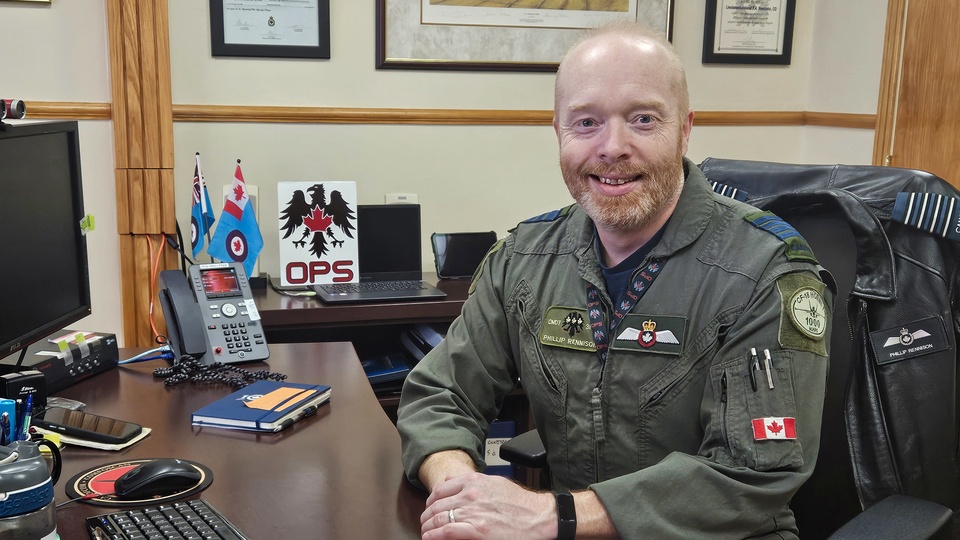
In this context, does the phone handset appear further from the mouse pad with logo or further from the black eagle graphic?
the black eagle graphic

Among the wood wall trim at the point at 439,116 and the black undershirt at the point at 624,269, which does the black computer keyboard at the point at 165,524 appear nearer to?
the black undershirt at the point at 624,269

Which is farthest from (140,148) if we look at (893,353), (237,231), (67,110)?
(893,353)

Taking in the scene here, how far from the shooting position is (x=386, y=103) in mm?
2959

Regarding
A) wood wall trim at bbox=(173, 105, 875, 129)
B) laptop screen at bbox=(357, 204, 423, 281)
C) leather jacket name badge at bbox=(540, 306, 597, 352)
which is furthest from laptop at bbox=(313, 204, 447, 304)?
leather jacket name badge at bbox=(540, 306, 597, 352)

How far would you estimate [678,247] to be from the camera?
59.6 inches

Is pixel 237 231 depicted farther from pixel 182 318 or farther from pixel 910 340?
pixel 910 340

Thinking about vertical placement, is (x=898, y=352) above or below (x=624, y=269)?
below

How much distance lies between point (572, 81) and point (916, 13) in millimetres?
1779

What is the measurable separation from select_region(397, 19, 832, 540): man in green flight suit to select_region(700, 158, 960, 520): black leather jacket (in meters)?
0.10

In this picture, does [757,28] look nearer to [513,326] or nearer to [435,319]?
[435,319]

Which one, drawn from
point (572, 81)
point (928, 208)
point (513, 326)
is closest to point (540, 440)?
point (513, 326)

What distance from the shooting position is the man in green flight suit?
1268 millimetres

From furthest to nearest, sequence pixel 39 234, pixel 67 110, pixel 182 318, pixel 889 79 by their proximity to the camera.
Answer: pixel 889 79
pixel 67 110
pixel 182 318
pixel 39 234

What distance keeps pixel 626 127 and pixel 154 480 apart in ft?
3.06
